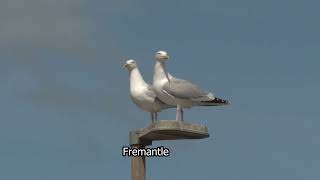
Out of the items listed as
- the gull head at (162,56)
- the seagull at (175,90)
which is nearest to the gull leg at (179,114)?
the seagull at (175,90)

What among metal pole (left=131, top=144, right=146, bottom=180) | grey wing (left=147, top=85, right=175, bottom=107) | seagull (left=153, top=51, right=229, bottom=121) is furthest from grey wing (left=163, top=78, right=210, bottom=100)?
metal pole (left=131, top=144, right=146, bottom=180)

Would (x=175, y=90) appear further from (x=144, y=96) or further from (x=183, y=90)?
(x=144, y=96)

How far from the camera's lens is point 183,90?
14.3m

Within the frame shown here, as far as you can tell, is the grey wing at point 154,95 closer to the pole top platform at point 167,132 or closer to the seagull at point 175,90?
the seagull at point 175,90

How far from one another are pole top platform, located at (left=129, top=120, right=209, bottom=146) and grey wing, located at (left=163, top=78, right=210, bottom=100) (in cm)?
74

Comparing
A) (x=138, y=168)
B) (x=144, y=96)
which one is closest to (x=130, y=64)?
(x=144, y=96)

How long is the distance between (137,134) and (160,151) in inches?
20.7

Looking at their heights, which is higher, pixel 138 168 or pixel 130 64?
pixel 130 64

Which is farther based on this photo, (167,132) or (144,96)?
(144,96)

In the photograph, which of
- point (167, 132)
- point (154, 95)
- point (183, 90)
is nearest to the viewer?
point (167, 132)

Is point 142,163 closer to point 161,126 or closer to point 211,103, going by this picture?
point 161,126

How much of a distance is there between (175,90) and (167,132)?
90 cm

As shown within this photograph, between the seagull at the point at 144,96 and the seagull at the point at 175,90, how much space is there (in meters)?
0.20

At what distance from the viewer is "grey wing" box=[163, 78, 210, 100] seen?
14.1 metres
